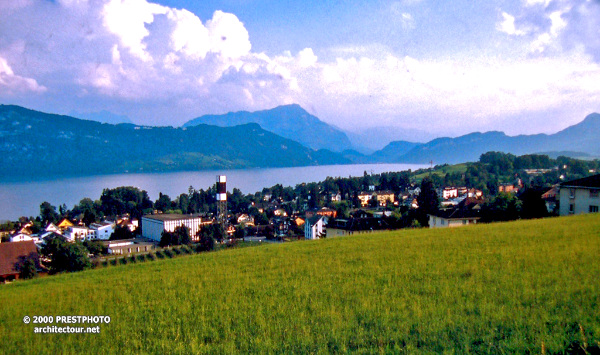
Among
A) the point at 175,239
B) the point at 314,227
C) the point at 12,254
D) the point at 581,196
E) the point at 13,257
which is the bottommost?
the point at 175,239

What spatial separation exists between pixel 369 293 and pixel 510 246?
622cm

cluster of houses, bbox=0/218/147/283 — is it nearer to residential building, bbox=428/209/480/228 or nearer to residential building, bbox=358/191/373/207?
residential building, bbox=428/209/480/228

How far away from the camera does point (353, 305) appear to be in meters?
6.72

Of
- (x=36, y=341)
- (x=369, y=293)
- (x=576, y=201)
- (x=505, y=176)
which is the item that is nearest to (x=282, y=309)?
(x=369, y=293)

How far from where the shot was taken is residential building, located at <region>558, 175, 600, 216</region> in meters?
24.7

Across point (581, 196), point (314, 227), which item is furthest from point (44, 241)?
point (581, 196)

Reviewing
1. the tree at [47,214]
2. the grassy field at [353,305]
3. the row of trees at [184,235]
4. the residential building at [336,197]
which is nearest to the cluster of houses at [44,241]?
the tree at [47,214]

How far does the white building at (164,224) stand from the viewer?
59281 millimetres

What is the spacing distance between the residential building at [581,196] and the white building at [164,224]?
148ft

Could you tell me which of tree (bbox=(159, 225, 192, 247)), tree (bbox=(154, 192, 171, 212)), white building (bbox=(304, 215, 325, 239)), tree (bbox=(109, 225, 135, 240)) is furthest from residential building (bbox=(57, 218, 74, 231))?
white building (bbox=(304, 215, 325, 239))

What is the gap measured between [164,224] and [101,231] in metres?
15.7

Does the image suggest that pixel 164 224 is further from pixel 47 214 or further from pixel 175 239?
pixel 47 214

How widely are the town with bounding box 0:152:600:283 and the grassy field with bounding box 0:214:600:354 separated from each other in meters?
17.8

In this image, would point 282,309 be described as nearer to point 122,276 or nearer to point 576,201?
point 122,276
